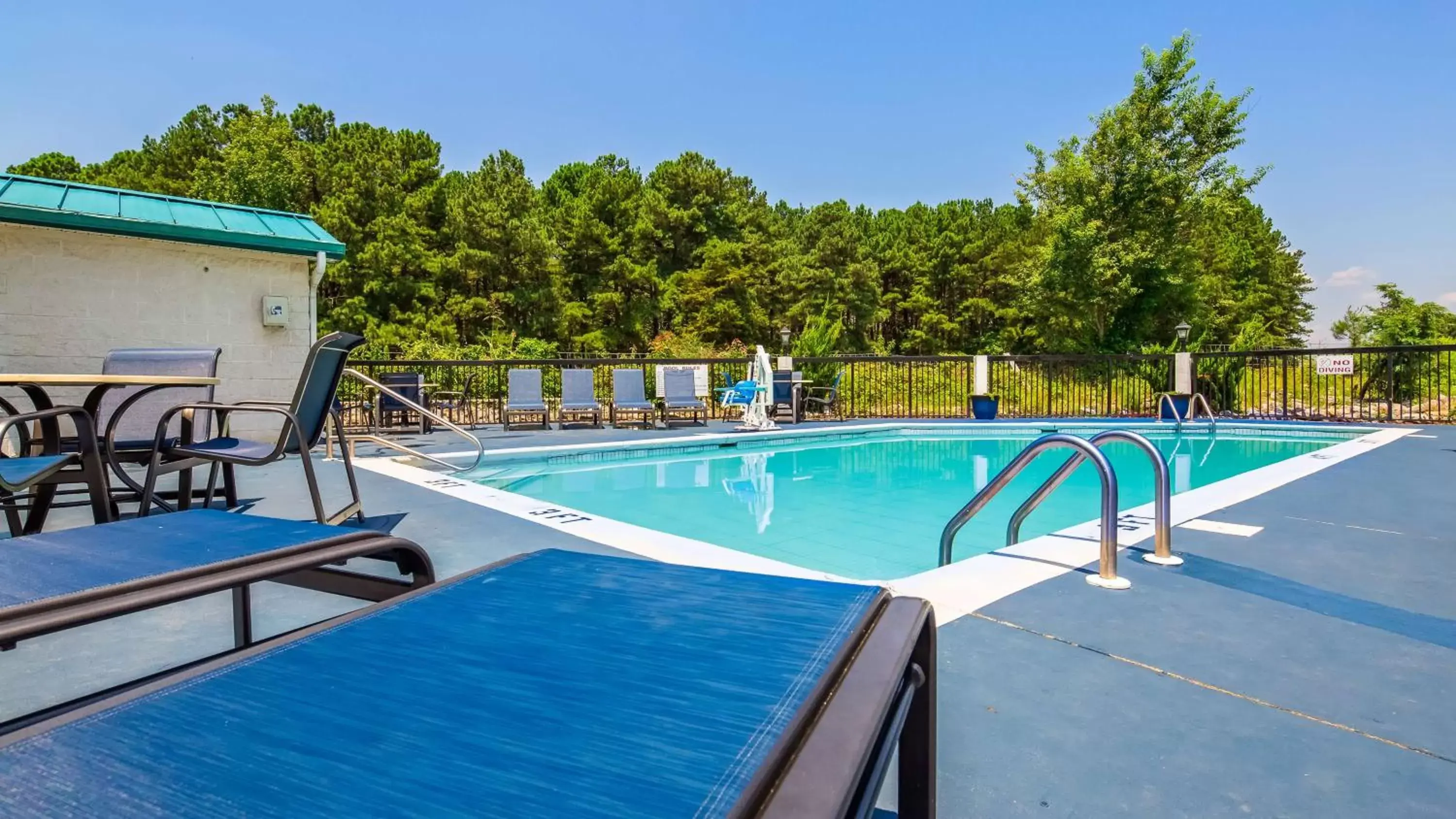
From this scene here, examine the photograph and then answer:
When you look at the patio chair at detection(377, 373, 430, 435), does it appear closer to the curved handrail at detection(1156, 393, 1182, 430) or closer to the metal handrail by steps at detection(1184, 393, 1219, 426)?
the metal handrail by steps at detection(1184, 393, 1219, 426)

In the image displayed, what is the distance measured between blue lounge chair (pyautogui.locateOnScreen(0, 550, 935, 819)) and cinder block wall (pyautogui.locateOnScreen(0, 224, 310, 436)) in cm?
595

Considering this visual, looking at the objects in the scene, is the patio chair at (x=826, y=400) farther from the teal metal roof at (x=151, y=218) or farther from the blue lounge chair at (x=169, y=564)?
the blue lounge chair at (x=169, y=564)

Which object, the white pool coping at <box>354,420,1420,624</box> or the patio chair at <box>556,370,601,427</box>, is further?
the patio chair at <box>556,370,601,427</box>

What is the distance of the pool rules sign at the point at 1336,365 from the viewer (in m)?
11.0

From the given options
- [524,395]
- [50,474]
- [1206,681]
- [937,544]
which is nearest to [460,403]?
[524,395]

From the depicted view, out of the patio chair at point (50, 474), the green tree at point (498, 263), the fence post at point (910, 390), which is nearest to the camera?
the patio chair at point (50, 474)

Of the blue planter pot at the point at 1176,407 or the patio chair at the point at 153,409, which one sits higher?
the patio chair at the point at 153,409

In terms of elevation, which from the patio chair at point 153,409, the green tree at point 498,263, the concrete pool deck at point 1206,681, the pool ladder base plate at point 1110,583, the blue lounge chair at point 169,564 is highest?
the green tree at point 498,263

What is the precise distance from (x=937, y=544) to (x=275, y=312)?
5485 millimetres

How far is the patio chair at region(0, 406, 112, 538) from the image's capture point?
202 centimetres

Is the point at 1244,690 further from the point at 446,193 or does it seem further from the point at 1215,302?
the point at 1215,302

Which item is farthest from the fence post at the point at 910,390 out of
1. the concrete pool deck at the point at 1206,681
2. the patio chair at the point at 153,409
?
the patio chair at the point at 153,409

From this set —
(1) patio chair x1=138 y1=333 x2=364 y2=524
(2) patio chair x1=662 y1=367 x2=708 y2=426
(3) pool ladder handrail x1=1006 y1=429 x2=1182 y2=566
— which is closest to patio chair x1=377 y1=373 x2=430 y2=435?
(2) patio chair x1=662 y1=367 x2=708 y2=426

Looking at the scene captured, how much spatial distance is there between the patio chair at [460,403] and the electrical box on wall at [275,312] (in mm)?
3429
